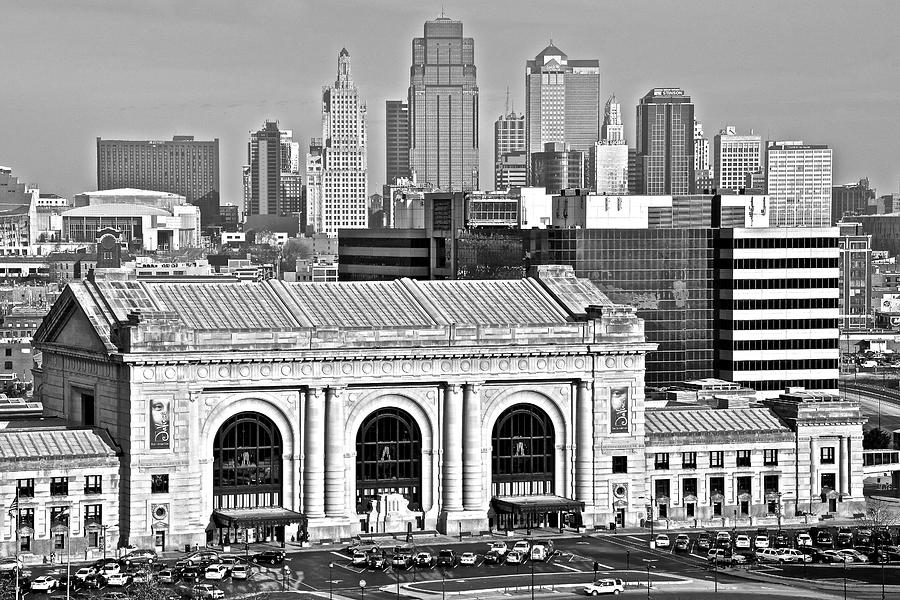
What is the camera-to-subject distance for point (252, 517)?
19112 centimetres

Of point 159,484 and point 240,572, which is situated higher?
point 159,484

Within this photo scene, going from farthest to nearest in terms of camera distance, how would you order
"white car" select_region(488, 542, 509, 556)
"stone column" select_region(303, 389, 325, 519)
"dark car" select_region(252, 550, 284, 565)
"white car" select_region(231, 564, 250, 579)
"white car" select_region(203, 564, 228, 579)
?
1. "stone column" select_region(303, 389, 325, 519)
2. "white car" select_region(488, 542, 509, 556)
3. "dark car" select_region(252, 550, 284, 565)
4. "white car" select_region(231, 564, 250, 579)
5. "white car" select_region(203, 564, 228, 579)

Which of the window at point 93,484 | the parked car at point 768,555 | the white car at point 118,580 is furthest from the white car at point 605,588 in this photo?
the window at point 93,484

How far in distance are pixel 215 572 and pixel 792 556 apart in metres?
44.5

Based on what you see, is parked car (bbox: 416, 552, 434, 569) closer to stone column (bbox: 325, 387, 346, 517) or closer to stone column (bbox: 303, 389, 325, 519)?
stone column (bbox: 325, 387, 346, 517)

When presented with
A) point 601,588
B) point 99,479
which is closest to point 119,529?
point 99,479

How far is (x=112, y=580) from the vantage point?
16900 centimetres

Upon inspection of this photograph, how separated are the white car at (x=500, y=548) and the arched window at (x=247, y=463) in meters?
19.0

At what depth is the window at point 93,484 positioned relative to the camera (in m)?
188

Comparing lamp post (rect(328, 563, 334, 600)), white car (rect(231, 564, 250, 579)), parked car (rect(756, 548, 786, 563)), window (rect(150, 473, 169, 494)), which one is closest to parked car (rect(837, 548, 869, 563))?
parked car (rect(756, 548, 786, 563))

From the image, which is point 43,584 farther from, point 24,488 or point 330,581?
point 330,581

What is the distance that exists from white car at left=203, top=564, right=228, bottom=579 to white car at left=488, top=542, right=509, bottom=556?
73.4 feet

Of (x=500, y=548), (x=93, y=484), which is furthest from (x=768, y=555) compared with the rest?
(x=93, y=484)

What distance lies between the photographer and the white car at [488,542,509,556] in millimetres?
184750
